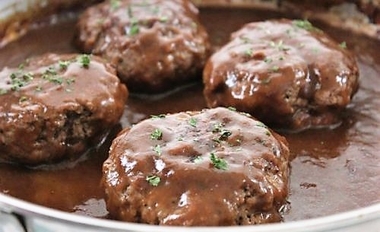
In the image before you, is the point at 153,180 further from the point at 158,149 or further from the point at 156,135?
the point at 156,135

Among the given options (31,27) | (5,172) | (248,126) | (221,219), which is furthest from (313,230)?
(31,27)

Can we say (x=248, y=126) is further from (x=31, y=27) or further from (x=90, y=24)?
(x=31, y=27)

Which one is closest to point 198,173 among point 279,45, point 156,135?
point 156,135

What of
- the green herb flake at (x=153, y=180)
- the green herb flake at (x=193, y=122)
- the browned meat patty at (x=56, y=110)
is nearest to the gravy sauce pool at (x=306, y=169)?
the browned meat patty at (x=56, y=110)

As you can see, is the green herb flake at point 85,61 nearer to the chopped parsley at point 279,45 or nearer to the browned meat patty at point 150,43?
the browned meat patty at point 150,43

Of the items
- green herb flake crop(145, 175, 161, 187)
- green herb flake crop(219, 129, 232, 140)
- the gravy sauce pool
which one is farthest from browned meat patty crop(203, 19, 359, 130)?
green herb flake crop(145, 175, 161, 187)

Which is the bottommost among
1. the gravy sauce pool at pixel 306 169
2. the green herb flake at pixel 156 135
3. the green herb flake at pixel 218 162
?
the gravy sauce pool at pixel 306 169

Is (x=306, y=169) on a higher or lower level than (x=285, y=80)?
lower
